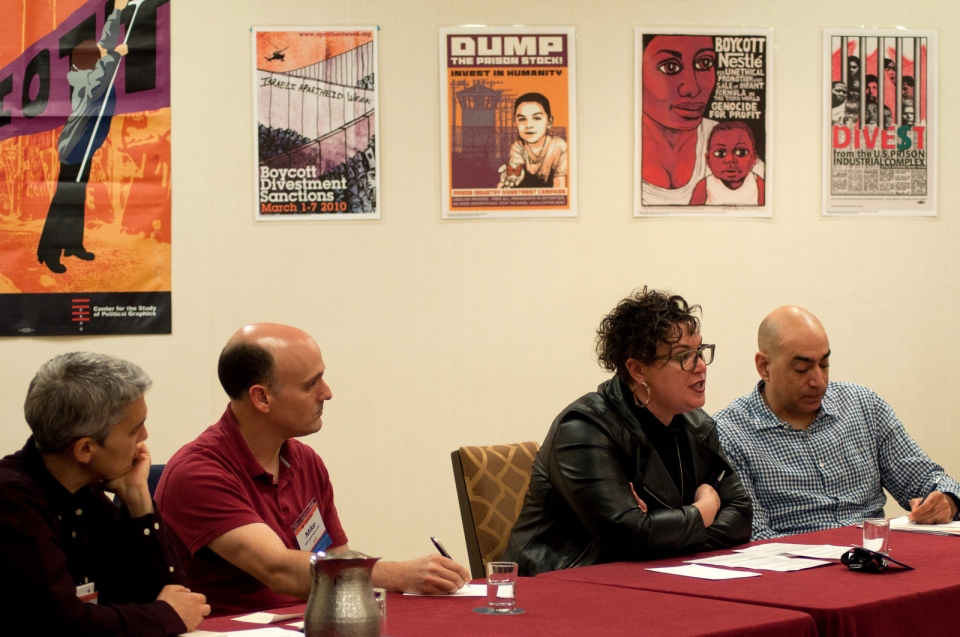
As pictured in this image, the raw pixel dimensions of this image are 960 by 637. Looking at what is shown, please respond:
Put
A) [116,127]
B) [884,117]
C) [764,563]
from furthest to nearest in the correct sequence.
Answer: [884,117]
[116,127]
[764,563]

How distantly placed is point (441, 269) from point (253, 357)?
1900mm

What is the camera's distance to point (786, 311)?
352cm

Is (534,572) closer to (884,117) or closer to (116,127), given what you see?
(116,127)

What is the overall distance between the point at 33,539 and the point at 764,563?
5.21 ft

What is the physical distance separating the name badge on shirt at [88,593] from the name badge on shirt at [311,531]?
0.70 meters

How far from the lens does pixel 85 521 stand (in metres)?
1.83

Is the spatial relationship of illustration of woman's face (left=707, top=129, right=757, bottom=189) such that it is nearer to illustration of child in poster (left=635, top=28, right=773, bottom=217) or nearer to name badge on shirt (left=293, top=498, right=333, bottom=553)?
illustration of child in poster (left=635, top=28, right=773, bottom=217)

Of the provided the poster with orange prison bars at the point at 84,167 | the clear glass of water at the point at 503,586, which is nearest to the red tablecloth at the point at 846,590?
the clear glass of water at the point at 503,586

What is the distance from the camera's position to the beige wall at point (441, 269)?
13.7 ft

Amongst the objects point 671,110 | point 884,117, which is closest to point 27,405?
point 671,110

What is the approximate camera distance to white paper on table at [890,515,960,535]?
2.89 meters

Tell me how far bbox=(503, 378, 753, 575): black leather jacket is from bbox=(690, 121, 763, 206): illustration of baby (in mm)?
1791

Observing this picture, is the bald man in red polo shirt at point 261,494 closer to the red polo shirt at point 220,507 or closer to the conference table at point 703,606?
the red polo shirt at point 220,507

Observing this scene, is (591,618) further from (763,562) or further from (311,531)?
(311,531)
